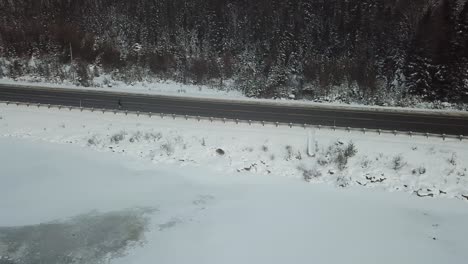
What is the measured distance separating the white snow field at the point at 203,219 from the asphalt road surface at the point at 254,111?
8653 mm

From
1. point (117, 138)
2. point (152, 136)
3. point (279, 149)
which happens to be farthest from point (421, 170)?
point (117, 138)

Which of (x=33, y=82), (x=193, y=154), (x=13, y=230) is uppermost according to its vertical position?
(x=33, y=82)

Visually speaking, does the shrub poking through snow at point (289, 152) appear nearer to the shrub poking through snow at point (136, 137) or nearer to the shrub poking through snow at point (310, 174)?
the shrub poking through snow at point (310, 174)

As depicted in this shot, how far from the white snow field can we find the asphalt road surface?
8653 mm

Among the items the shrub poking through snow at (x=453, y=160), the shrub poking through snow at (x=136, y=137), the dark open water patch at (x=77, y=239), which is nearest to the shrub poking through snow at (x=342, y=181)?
the shrub poking through snow at (x=453, y=160)

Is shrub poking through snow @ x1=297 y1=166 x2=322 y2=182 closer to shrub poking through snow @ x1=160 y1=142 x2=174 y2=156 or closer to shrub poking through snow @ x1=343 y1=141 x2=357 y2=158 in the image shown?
shrub poking through snow @ x1=343 y1=141 x2=357 y2=158

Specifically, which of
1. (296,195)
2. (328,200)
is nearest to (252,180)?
(296,195)

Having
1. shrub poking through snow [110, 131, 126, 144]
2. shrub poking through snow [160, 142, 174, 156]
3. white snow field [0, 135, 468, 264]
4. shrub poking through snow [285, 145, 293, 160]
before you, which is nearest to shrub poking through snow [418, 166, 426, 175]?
white snow field [0, 135, 468, 264]

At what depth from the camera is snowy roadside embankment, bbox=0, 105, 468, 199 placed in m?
26.0

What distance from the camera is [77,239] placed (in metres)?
19.7

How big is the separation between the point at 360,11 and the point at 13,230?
4984 centimetres

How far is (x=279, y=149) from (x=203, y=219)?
9.62m

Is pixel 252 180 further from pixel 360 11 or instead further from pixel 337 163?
Result: pixel 360 11

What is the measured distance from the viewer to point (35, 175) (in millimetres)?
27484
